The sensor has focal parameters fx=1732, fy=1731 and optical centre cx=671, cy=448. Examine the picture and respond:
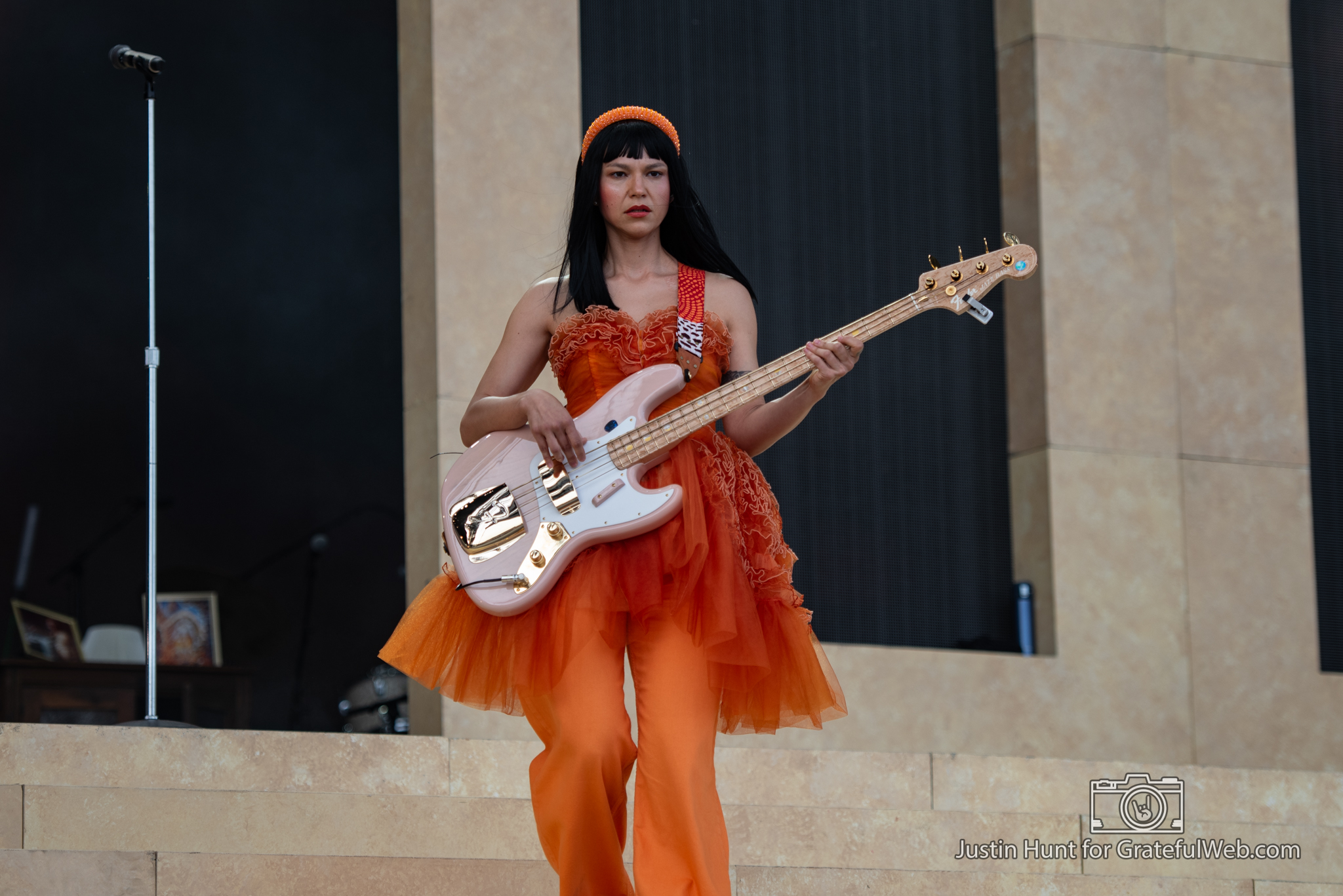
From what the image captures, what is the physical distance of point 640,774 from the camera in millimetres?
3084

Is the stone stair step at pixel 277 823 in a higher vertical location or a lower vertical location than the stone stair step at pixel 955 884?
higher

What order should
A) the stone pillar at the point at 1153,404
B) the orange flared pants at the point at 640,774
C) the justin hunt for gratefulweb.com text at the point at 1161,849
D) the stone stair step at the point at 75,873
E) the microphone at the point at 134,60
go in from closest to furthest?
the orange flared pants at the point at 640,774 < the stone stair step at the point at 75,873 < the justin hunt for gratefulweb.com text at the point at 1161,849 < the microphone at the point at 134,60 < the stone pillar at the point at 1153,404

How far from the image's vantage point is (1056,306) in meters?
6.88

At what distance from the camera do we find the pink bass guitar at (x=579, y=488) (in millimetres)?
3166

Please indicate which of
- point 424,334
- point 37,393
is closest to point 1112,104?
point 424,334

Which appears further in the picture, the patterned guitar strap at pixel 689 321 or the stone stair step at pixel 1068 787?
the stone stair step at pixel 1068 787

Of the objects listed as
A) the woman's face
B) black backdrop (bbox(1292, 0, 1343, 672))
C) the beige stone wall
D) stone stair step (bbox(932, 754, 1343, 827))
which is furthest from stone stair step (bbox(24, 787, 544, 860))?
black backdrop (bbox(1292, 0, 1343, 672))

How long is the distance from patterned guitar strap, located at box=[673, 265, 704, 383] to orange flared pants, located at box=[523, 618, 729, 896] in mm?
Answer: 521

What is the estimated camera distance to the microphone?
5492mm

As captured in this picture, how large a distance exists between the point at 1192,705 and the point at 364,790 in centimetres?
361

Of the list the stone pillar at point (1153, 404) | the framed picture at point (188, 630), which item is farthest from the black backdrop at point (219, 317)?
the stone pillar at point (1153, 404)

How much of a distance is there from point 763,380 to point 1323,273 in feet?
16.1

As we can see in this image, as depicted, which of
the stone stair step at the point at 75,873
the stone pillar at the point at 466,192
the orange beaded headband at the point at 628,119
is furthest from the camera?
the stone pillar at the point at 466,192

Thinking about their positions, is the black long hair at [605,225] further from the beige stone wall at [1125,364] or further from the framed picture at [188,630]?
the framed picture at [188,630]
